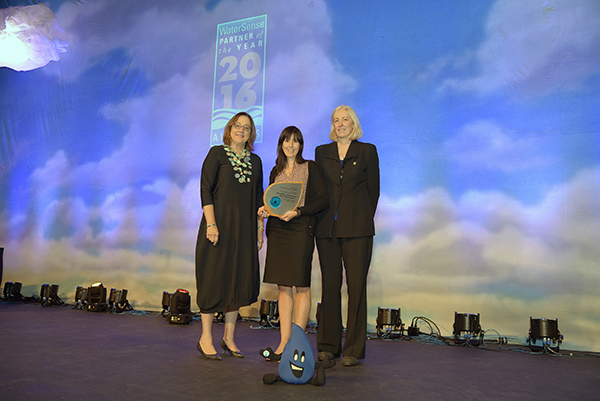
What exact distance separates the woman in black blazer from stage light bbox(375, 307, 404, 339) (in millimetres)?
1018

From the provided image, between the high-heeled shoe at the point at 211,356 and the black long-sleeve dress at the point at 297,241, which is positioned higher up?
the black long-sleeve dress at the point at 297,241

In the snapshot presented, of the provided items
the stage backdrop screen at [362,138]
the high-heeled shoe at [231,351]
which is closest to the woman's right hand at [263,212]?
the high-heeled shoe at [231,351]

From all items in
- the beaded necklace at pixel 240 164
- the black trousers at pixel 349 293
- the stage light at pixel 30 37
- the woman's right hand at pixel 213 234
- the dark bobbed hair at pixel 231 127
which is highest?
the stage light at pixel 30 37

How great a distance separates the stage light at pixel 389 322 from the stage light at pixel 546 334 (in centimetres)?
97

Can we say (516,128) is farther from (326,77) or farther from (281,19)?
(281,19)

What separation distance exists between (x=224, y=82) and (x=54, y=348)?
3.30m

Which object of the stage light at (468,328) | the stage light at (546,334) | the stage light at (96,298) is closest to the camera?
the stage light at (546,334)

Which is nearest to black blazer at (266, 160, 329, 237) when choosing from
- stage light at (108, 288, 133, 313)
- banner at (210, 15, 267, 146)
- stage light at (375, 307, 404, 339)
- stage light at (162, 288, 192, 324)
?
stage light at (375, 307, 404, 339)

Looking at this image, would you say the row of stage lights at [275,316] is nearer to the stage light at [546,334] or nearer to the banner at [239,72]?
the stage light at [546,334]

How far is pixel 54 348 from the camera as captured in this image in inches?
99.4

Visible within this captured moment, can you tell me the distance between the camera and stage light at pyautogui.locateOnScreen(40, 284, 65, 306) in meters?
5.02

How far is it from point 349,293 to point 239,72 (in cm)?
323

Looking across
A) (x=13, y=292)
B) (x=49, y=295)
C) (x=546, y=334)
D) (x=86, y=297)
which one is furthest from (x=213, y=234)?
(x=13, y=292)

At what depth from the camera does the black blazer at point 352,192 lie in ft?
7.99
